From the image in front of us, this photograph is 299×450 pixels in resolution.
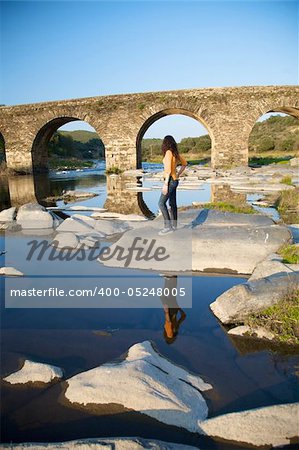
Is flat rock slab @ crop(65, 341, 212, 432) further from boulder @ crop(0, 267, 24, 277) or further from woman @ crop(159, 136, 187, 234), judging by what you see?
woman @ crop(159, 136, 187, 234)

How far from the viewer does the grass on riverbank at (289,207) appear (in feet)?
24.0

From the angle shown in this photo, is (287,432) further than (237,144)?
No

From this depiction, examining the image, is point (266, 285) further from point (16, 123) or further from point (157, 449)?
point (16, 123)

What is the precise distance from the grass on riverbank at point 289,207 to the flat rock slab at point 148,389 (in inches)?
209

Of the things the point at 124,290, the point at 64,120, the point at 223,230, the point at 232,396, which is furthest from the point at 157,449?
the point at 64,120

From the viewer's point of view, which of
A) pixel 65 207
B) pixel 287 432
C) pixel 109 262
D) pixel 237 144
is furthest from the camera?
pixel 237 144

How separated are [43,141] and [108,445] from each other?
84.7 feet

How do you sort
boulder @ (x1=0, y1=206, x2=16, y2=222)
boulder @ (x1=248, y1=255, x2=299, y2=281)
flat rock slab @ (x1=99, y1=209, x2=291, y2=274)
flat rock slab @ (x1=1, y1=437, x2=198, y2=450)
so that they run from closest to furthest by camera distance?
flat rock slab @ (x1=1, y1=437, x2=198, y2=450) < boulder @ (x1=248, y1=255, x2=299, y2=281) < flat rock slab @ (x1=99, y1=209, x2=291, y2=274) < boulder @ (x1=0, y1=206, x2=16, y2=222)

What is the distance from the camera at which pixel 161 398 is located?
7.02 ft

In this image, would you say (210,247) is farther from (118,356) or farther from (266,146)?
(266,146)

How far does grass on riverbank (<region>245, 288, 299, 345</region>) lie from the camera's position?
2863 millimetres

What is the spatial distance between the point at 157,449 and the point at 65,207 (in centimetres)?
868

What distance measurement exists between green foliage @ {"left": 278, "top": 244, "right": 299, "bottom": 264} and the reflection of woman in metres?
1.39

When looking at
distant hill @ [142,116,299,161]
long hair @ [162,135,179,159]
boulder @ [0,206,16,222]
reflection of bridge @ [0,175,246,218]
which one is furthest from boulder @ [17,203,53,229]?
distant hill @ [142,116,299,161]
